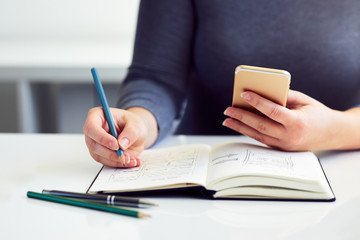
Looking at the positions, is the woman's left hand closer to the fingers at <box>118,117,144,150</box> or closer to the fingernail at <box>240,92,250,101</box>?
the fingernail at <box>240,92,250,101</box>

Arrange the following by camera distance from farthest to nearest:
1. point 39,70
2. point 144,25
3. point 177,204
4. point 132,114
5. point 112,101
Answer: point 112,101, point 39,70, point 144,25, point 132,114, point 177,204

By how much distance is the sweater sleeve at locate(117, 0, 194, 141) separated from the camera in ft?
3.06

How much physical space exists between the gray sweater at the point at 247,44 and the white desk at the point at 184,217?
0.33 meters

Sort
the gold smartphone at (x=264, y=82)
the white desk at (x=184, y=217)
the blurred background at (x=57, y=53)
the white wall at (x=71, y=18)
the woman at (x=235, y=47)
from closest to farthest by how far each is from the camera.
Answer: the white desk at (x=184, y=217)
the gold smartphone at (x=264, y=82)
the woman at (x=235, y=47)
the blurred background at (x=57, y=53)
the white wall at (x=71, y=18)

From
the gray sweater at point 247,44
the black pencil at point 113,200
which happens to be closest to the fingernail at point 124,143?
the black pencil at point 113,200

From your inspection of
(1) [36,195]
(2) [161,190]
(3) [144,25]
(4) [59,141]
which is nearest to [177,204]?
(2) [161,190]

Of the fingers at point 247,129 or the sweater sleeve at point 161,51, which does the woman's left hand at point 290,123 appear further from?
the sweater sleeve at point 161,51

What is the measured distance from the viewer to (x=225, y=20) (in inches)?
38.0

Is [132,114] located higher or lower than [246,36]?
lower

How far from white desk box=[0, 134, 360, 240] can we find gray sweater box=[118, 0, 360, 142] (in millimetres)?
326

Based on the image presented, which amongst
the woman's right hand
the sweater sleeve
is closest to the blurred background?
the sweater sleeve

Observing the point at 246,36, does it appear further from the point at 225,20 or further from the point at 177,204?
the point at 177,204

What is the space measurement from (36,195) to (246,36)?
584mm

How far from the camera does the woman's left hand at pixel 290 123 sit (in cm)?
65
